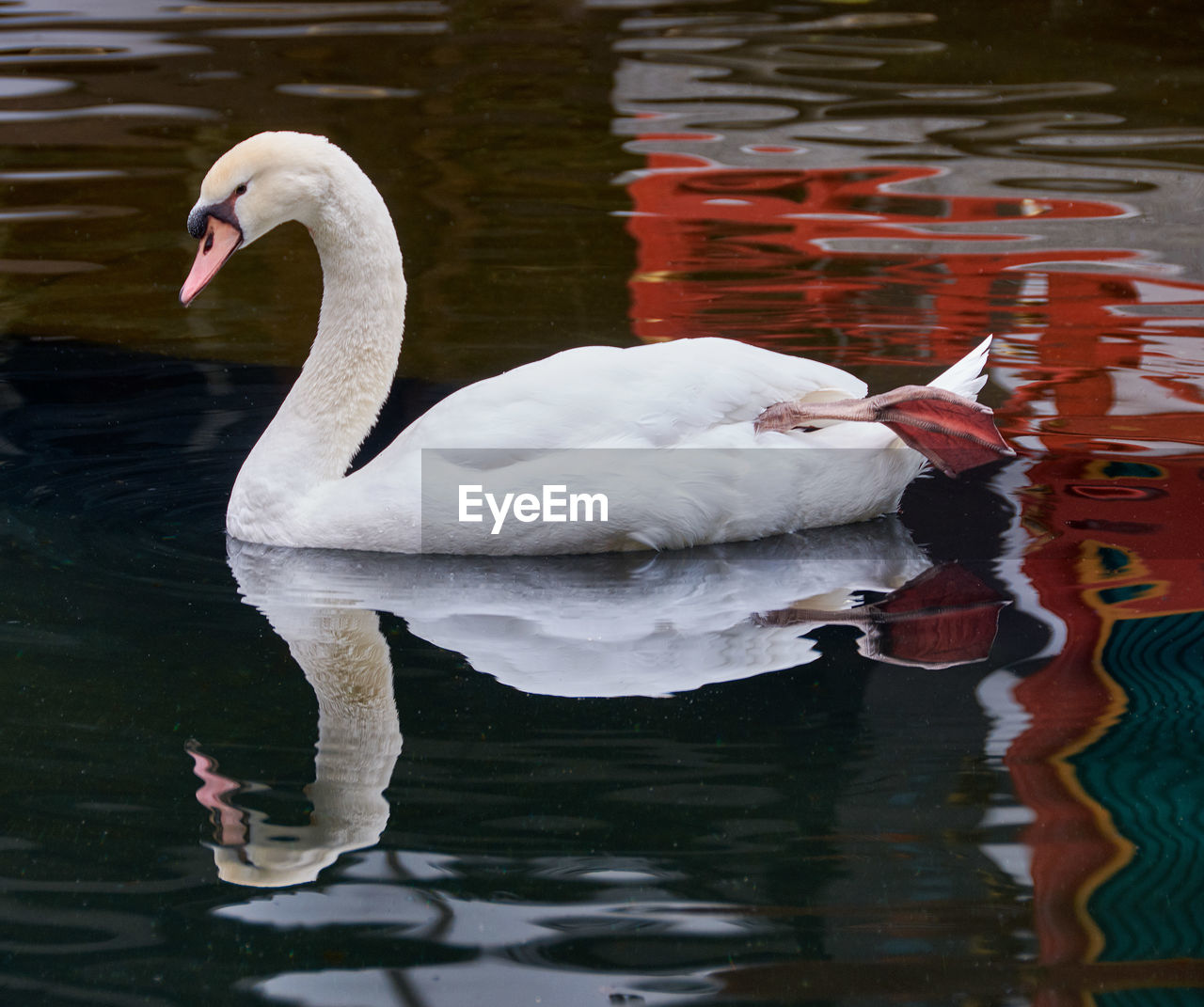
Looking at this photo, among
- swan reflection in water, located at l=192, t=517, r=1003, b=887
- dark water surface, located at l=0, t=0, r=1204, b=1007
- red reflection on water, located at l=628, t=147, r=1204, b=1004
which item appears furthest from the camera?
swan reflection in water, located at l=192, t=517, r=1003, b=887

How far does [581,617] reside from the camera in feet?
14.3

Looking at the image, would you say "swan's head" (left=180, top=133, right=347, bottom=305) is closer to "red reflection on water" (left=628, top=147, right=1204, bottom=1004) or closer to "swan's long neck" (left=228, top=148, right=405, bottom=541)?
"swan's long neck" (left=228, top=148, right=405, bottom=541)

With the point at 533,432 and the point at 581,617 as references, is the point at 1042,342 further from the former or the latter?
the point at 581,617

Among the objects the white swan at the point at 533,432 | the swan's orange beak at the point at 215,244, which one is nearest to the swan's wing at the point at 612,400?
the white swan at the point at 533,432

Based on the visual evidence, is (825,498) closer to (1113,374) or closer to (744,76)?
(1113,374)

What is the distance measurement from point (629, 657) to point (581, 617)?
0.31 m

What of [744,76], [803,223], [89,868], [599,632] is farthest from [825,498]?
[744,76]

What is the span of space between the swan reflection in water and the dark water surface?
16mm

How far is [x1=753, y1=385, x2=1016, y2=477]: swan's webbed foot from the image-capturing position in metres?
4.87

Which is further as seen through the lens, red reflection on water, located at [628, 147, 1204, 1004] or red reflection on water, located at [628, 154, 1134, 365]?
red reflection on water, located at [628, 154, 1134, 365]

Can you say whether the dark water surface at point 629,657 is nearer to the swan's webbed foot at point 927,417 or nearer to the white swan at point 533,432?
the white swan at point 533,432

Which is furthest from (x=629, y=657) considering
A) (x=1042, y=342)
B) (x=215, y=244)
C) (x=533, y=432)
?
(x=1042, y=342)

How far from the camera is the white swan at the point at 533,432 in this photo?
4617 mm

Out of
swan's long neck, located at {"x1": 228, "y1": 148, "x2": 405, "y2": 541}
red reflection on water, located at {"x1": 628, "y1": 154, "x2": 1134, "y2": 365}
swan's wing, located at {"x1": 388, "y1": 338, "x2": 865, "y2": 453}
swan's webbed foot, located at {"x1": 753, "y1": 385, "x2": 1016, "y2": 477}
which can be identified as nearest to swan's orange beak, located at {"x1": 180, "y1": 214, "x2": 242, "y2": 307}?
swan's long neck, located at {"x1": 228, "y1": 148, "x2": 405, "y2": 541}
